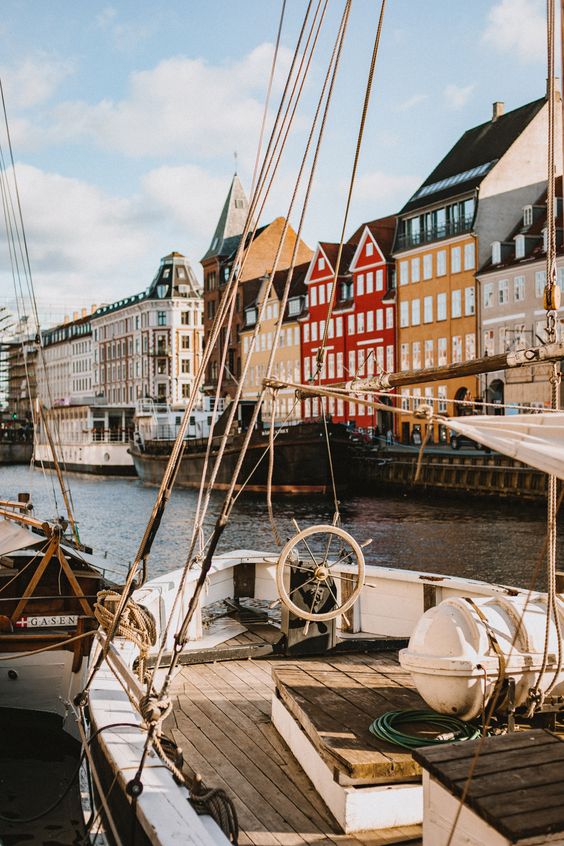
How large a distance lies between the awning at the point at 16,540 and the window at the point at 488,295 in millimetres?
40959

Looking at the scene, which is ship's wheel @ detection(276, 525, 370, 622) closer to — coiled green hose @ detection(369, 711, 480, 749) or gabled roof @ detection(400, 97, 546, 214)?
coiled green hose @ detection(369, 711, 480, 749)

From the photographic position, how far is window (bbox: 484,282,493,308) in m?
49.5

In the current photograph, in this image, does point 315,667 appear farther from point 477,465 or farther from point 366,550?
point 477,465

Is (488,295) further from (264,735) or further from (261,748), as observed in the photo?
(261,748)

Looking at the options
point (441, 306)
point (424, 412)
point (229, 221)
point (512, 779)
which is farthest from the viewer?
point (229, 221)

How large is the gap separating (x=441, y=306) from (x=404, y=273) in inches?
184

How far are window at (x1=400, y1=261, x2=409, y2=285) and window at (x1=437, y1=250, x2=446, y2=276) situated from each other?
128 inches

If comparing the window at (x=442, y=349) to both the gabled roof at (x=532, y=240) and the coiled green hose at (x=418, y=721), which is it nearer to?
the gabled roof at (x=532, y=240)

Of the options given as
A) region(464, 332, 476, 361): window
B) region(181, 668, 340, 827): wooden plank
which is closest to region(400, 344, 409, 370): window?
region(464, 332, 476, 361): window

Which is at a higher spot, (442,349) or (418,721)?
(442,349)

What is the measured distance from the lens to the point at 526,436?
13.0 ft

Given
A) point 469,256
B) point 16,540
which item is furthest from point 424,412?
point 469,256

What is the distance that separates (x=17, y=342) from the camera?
6555 inches

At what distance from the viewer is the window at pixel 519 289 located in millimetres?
46969
